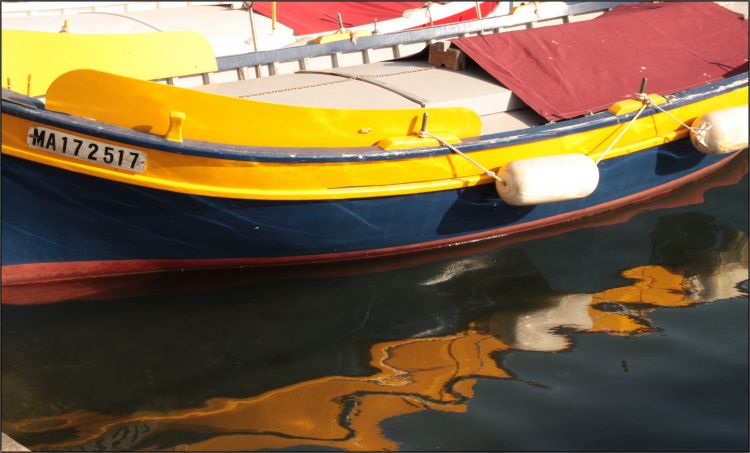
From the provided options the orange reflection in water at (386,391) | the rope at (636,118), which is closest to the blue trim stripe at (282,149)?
the rope at (636,118)

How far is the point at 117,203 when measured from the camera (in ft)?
23.7

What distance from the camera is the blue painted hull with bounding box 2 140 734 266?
719 centimetres

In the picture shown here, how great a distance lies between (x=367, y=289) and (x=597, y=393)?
2095 mm

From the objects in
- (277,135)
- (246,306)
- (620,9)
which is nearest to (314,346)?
(246,306)

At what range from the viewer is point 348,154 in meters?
A: 7.30

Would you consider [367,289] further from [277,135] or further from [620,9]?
[620,9]

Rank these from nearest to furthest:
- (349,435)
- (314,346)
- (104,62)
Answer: (349,435), (314,346), (104,62)

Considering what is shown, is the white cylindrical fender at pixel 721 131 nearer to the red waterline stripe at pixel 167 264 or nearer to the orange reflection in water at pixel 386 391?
the orange reflection in water at pixel 386 391

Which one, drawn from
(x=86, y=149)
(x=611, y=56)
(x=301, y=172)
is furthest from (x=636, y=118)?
(x=86, y=149)

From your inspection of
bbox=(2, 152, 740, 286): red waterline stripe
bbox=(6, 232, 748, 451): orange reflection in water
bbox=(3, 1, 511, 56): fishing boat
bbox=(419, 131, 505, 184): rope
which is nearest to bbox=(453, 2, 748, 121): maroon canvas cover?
bbox=(419, 131, 505, 184): rope

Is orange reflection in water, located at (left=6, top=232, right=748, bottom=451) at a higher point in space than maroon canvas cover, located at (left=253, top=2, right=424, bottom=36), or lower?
lower

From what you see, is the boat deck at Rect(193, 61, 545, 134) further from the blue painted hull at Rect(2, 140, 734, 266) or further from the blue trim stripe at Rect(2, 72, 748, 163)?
the blue painted hull at Rect(2, 140, 734, 266)

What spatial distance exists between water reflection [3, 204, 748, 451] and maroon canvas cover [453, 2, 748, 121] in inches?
48.4

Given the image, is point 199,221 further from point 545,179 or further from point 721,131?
point 721,131
